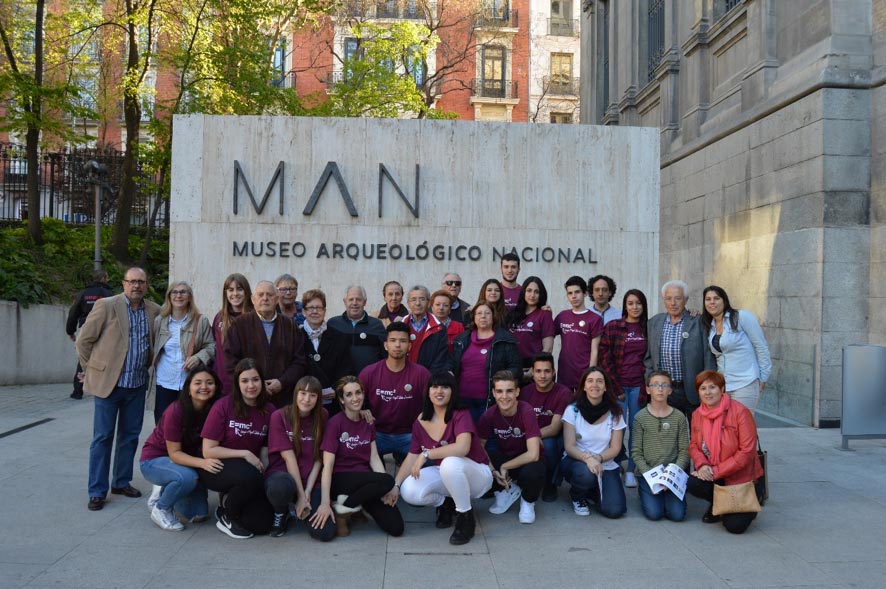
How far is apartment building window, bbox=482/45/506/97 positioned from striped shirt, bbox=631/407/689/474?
35.5m

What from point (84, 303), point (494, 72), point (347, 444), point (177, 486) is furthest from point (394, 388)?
point (494, 72)

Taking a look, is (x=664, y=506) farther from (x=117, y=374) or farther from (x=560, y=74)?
(x=560, y=74)

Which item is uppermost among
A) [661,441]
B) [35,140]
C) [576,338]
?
[35,140]

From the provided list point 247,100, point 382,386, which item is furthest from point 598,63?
point 382,386

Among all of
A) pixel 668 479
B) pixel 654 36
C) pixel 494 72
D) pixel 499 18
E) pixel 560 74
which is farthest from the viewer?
pixel 560 74

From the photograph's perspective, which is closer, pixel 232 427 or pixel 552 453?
pixel 232 427

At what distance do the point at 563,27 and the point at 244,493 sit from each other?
3934 cm

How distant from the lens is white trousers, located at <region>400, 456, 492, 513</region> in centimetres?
552

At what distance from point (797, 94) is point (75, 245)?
1505 centimetres

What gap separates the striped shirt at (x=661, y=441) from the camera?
608cm

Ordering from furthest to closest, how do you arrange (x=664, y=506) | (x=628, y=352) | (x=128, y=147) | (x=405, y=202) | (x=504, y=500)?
(x=128, y=147) → (x=405, y=202) → (x=628, y=352) → (x=504, y=500) → (x=664, y=506)

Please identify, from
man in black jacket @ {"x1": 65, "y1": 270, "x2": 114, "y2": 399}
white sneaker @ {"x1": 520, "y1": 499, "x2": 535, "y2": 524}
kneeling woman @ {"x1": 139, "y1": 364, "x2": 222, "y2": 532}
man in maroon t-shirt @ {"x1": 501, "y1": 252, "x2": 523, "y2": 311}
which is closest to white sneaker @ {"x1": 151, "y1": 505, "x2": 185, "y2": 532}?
kneeling woman @ {"x1": 139, "y1": 364, "x2": 222, "y2": 532}

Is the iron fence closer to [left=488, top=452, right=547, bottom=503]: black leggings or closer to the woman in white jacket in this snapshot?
[left=488, top=452, right=547, bottom=503]: black leggings

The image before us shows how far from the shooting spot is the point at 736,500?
5.60 meters
